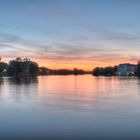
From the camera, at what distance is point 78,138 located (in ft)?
46.9

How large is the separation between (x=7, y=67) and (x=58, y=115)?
531 ft

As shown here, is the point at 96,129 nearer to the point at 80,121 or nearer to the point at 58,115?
the point at 80,121

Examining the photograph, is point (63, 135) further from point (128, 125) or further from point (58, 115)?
point (58, 115)

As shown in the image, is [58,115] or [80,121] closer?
[80,121]

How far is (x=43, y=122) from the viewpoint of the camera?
18750mm

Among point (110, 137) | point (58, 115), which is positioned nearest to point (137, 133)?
point (110, 137)

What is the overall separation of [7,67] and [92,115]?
533ft

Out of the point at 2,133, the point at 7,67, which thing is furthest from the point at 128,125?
the point at 7,67

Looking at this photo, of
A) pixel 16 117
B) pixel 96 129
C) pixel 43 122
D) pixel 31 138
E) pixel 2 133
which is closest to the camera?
pixel 31 138

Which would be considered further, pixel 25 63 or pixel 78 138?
pixel 25 63

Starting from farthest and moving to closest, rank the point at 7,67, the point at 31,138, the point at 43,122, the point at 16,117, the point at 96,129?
the point at 7,67 → the point at 16,117 → the point at 43,122 → the point at 96,129 → the point at 31,138

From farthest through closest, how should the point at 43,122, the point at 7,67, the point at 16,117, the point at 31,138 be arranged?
the point at 7,67
the point at 16,117
the point at 43,122
the point at 31,138

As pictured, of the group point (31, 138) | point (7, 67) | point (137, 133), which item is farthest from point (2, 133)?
point (7, 67)

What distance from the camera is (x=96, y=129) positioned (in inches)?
653
